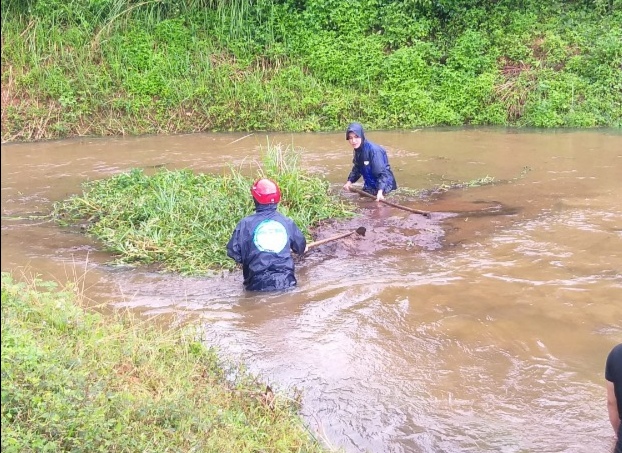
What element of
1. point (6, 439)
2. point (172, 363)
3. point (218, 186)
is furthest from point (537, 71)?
point (6, 439)

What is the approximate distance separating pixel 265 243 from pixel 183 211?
6.70ft

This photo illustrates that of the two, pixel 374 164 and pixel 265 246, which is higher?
pixel 374 164

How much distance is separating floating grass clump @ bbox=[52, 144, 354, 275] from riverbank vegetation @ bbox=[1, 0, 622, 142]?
6.65 m

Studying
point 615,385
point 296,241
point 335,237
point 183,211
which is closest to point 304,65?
point 183,211

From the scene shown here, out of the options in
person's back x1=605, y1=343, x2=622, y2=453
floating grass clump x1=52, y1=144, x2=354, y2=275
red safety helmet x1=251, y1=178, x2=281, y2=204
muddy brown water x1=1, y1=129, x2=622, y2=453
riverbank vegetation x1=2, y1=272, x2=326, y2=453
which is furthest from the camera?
floating grass clump x1=52, y1=144, x2=354, y2=275

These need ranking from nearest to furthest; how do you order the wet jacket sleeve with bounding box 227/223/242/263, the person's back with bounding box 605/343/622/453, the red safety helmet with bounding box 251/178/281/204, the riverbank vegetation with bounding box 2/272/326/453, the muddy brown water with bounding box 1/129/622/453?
the person's back with bounding box 605/343/622/453 < the riverbank vegetation with bounding box 2/272/326/453 < the muddy brown water with bounding box 1/129/622/453 < the red safety helmet with bounding box 251/178/281/204 < the wet jacket sleeve with bounding box 227/223/242/263

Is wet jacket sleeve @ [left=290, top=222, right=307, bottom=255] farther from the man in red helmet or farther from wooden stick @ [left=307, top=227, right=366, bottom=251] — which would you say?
wooden stick @ [left=307, top=227, right=366, bottom=251]

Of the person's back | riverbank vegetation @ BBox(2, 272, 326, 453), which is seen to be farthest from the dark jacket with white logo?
the person's back

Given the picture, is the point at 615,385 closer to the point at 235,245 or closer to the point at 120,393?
the point at 120,393

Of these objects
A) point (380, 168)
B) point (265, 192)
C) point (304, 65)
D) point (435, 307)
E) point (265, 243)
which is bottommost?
Answer: point (435, 307)

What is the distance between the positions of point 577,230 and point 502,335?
125 inches

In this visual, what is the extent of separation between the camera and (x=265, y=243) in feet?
21.4

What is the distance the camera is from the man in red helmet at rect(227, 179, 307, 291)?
6.49 m

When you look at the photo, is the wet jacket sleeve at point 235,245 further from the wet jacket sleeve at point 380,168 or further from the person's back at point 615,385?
the person's back at point 615,385
